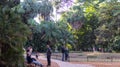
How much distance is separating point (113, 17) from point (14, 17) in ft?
93.4

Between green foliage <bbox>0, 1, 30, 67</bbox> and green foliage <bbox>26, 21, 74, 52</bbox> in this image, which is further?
green foliage <bbox>26, 21, 74, 52</bbox>

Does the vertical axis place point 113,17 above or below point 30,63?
above

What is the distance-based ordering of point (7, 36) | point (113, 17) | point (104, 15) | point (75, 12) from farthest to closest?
point (75, 12)
point (104, 15)
point (113, 17)
point (7, 36)

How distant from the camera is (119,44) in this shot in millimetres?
50750

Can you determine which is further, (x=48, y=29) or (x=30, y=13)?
(x=48, y=29)

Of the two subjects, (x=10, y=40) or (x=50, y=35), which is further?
(x=50, y=35)

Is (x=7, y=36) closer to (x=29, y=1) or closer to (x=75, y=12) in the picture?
(x=29, y=1)

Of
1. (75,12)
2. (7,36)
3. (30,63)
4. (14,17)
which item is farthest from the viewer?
(75,12)

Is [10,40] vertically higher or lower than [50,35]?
higher

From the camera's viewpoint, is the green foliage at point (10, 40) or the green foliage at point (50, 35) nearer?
the green foliage at point (10, 40)

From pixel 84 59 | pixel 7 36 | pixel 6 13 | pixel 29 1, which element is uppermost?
pixel 29 1

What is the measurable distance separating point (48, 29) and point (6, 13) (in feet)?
90.1

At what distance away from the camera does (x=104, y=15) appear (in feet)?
148

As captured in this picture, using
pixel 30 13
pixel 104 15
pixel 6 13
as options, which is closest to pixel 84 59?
pixel 30 13
